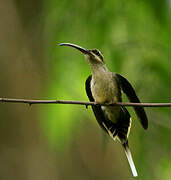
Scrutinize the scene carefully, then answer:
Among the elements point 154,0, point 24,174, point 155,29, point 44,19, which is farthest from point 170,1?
point 24,174

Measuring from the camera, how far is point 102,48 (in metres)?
4.01

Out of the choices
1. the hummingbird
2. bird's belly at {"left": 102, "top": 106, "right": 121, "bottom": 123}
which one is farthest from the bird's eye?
bird's belly at {"left": 102, "top": 106, "right": 121, "bottom": 123}

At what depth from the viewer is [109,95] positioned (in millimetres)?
3893

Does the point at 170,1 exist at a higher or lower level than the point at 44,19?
lower

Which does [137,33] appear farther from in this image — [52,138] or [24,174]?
[24,174]

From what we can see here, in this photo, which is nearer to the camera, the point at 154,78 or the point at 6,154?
the point at 154,78

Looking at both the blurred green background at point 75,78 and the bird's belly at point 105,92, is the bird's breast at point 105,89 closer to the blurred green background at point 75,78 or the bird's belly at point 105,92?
the bird's belly at point 105,92

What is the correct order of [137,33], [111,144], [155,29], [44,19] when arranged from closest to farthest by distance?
[155,29]
[137,33]
[44,19]
[111,144]

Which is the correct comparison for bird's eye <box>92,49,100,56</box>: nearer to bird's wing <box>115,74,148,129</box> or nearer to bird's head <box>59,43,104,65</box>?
bird's head <box>59,43,104,65</box>

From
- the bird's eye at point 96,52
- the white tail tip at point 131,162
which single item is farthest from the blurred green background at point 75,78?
the white tail tip at point 131,162

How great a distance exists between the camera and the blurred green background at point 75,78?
398 cm

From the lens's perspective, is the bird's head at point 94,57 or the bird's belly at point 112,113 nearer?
the bird's head at point 94,57

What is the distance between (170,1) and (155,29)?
0.48 m

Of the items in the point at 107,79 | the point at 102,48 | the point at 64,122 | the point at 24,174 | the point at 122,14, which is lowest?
the point at 24,174
